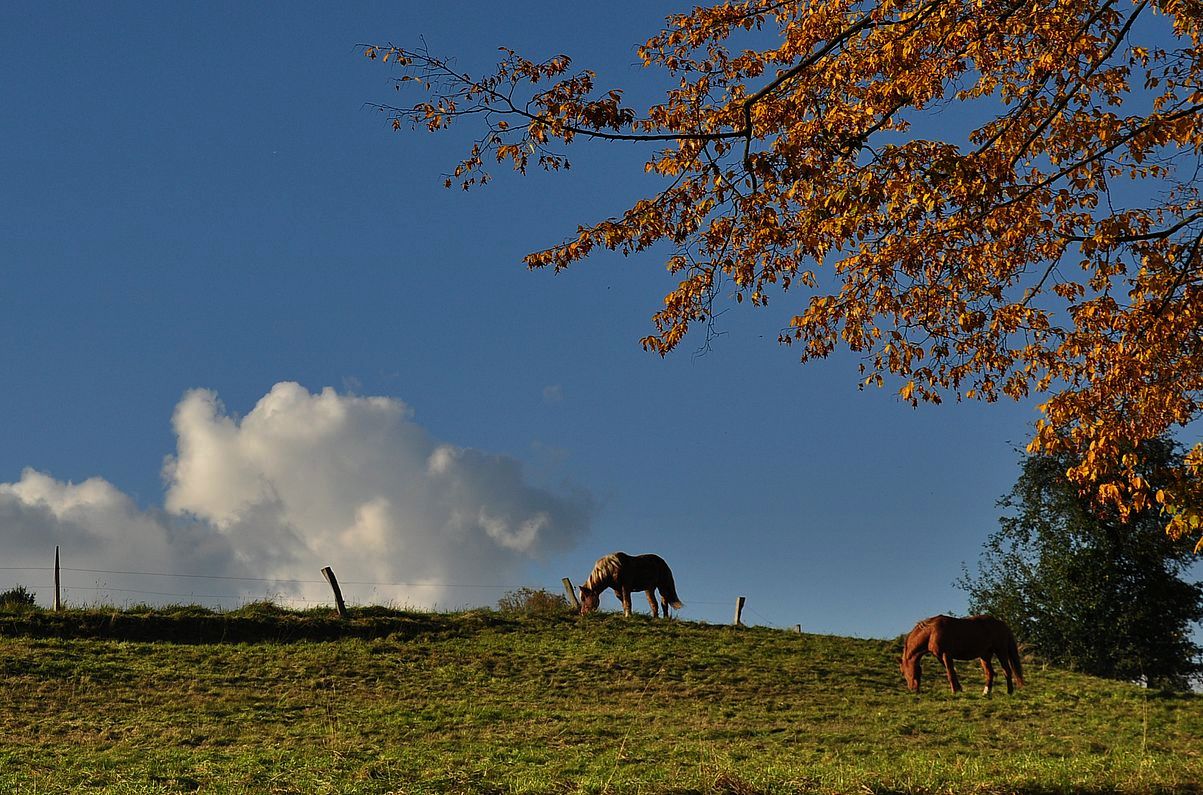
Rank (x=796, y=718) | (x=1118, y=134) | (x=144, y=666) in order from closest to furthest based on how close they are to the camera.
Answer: (x=1118, y=134), (x=796, y=718), (x=144, y=666)

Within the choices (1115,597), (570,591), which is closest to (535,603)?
(570,591)

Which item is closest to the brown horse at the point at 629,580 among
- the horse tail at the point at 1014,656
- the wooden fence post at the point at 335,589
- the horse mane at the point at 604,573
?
the horse mane at the point at 604,573

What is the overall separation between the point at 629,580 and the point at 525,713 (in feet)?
44.9

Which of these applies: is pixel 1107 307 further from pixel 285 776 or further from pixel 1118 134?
pixel 285 776

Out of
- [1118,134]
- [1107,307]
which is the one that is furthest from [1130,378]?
[1118,134]

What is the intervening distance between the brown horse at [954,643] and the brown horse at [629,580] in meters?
10.7

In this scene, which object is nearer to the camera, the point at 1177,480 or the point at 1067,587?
the point at 1177,480

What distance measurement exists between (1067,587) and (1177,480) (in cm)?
1970

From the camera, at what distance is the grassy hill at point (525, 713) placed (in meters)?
11.0

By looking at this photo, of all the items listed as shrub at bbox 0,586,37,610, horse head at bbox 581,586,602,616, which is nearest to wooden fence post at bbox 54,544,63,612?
shrub at bbox 0,586,37,610

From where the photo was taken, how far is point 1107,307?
12781 mm

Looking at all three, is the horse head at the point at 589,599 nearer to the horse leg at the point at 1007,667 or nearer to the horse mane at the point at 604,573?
the horse mane at the point at 604,573

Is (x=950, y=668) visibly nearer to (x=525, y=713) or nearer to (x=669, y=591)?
(x=525, y=713)

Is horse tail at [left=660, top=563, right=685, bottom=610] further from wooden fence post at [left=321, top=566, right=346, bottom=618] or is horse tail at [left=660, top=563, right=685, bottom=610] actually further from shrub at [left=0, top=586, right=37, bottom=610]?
shrub at [left=0, top=586, right=37, bottom=610]
